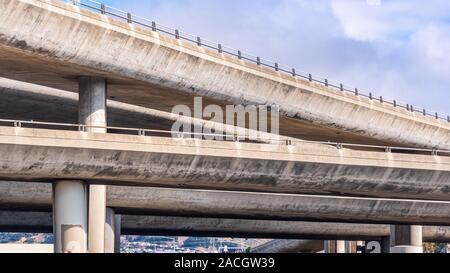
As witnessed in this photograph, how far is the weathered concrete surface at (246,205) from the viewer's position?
58.6 meters

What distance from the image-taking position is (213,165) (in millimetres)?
49219

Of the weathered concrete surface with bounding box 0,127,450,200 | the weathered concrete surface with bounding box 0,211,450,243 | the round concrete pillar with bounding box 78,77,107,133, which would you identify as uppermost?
the round concrete pillar with bounding box 78,77,107,133

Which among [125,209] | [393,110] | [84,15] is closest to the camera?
[84,15]

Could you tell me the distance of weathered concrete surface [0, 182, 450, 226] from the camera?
58.6 m

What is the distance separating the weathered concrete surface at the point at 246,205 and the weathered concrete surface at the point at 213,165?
27.2ft

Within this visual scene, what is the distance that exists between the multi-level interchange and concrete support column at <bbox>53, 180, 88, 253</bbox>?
0.23ft

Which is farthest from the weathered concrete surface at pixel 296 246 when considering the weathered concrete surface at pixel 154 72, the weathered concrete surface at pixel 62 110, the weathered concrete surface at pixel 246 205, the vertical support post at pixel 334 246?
the weathered concrete surface at pixel 246 205

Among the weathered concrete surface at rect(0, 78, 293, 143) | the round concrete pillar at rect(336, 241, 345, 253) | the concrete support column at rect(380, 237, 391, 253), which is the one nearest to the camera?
the weathered concrete surface at rect(0, 78, 293, 143)

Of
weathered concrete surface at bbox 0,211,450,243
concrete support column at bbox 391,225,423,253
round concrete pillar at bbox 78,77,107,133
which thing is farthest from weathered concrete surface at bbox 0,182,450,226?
weathered concrete surface at bbox 0,211,450,243

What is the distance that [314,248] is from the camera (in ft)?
381

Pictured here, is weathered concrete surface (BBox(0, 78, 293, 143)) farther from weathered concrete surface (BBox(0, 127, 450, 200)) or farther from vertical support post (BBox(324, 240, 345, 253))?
vertical support post (BBox(324, 240, 345, 253))
